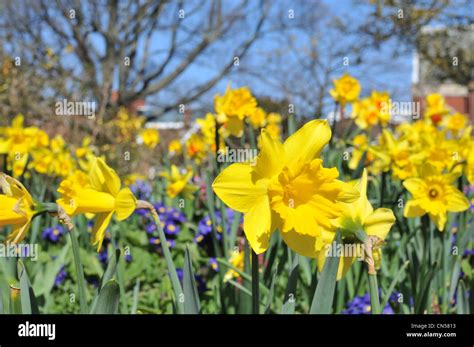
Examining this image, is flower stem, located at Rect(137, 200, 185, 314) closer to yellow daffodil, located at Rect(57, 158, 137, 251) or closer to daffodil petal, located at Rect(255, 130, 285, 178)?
yellow daffodil, located at Rect(57, 158, 137, 251)

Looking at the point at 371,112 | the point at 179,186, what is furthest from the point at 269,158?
the point at 371,112

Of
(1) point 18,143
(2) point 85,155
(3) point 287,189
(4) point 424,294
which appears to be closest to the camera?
(3) point 287,189

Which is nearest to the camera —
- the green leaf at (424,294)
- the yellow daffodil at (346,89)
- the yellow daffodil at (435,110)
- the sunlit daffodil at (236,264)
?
the green leaf at (424,294)

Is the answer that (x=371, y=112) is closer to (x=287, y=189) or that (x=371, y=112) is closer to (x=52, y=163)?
(x=52, y=163)

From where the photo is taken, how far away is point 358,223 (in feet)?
2.94

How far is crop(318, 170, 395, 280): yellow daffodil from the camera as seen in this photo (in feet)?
2.91

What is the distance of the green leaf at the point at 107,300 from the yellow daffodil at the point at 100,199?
0.28ft

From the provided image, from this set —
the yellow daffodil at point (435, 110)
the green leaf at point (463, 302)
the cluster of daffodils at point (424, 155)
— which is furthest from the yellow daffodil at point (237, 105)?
the yellow daffodil at point (435, 110)

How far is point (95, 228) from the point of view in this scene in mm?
997

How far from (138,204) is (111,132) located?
4.45 metres

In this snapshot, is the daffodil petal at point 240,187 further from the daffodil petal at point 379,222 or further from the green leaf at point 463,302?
the green leaf at point 463,302

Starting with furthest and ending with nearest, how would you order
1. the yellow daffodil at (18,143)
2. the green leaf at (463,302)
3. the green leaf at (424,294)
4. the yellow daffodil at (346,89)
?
the yellow daffodil at (18,143), the yellow daffodil at (346,89), the green leaf at (424,294), the green leaf at (463,302)

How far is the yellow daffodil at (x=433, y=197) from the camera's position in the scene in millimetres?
1458
